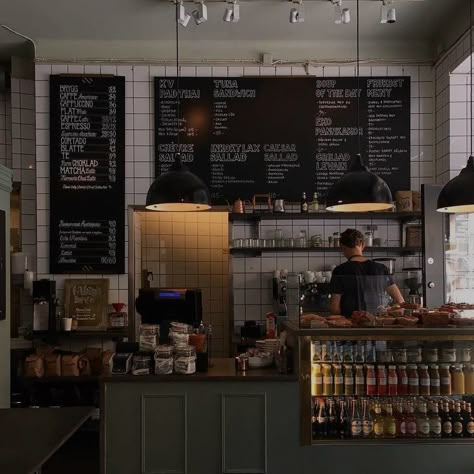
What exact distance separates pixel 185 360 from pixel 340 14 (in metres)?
3.24

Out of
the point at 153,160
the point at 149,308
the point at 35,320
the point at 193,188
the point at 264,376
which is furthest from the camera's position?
the point at 153,160

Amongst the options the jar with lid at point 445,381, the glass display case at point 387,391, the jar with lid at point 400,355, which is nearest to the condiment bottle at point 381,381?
the glass display case at point 387,391

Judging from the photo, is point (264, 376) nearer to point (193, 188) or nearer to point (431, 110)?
point (193, 188)

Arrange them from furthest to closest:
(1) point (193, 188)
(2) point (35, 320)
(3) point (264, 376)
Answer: (2) point (35, 320), (1) point (193, 188), (3) point (264, 376)

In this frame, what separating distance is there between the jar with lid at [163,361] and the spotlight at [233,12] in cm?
289

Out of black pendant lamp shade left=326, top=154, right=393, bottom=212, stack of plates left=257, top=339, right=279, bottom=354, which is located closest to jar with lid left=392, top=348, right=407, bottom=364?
stack of plates left=257, top=339, right=279, bottom=354

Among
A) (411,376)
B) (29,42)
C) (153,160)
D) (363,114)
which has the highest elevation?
(29,42)

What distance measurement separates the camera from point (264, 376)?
3430 mm

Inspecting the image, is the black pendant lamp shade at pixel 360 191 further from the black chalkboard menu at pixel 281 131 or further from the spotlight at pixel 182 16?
the spotlight at pixel 182 16

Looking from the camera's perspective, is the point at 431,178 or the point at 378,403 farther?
the point at 431,178

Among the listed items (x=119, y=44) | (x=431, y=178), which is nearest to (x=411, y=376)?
(x=431, y=178)

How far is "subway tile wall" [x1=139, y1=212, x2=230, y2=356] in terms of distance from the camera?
674 cm

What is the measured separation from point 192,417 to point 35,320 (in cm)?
243

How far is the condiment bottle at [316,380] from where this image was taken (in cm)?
344
